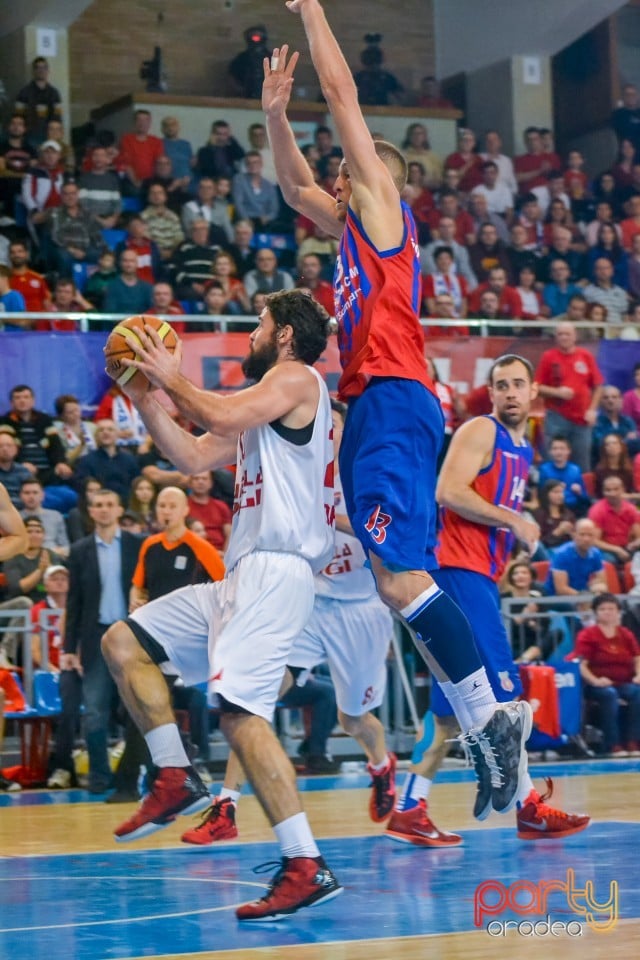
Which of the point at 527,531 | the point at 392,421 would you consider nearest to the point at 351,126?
the point at 392,421

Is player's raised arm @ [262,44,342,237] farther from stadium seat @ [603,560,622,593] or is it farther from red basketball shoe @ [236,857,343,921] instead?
stadium seat @ [603,560,622,593]

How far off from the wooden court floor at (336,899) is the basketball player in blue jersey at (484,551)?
14 cm

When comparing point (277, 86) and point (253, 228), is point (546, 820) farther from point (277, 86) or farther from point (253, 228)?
point (253, 228)

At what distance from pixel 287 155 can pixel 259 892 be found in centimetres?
310

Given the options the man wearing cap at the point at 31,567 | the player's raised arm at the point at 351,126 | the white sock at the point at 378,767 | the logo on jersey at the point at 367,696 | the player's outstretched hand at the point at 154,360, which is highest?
the player's raised arm at the point at 351,126

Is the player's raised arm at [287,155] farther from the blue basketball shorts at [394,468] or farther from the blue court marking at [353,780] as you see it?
the blue court marking at [353,780]

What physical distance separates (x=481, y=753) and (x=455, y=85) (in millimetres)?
19317

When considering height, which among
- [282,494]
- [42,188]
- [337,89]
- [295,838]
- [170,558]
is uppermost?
[42,188]

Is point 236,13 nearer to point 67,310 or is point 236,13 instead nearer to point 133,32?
point 133,32

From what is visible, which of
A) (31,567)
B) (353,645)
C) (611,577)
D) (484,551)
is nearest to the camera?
(484,551)

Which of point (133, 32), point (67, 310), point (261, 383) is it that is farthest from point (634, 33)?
point (261, 383)

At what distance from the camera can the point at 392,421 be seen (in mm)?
5926

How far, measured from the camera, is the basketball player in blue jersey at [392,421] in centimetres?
586

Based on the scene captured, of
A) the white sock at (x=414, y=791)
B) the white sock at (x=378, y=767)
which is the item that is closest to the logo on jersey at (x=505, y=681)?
the white sock at (x=414, y=791)
